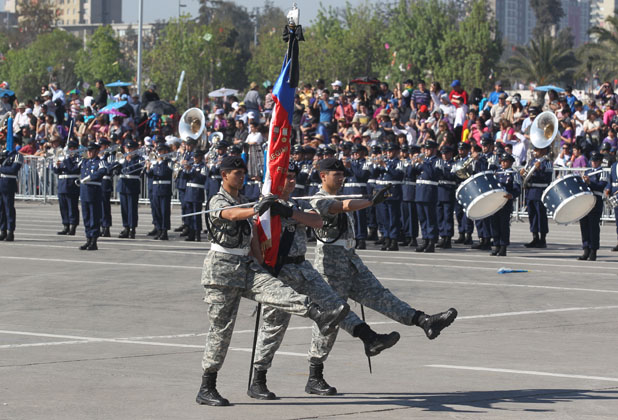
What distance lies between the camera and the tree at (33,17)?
147625 millimetres

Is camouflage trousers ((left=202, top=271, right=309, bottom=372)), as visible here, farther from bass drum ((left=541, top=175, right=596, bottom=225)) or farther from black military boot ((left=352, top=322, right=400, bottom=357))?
bass drum ((left=541, top=175, right=596, bottom=225))

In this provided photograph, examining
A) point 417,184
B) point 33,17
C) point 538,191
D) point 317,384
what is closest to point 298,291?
point 317,384

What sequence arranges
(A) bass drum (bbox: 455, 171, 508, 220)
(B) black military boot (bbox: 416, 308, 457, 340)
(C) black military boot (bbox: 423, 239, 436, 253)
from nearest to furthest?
(B) black military boot (bbox: 416, 308, 457, 340) < (A) bass drum (bbox: 455, 171, 508, 220) < (C) black military boot (bbox: 423, 239, 436, 253)

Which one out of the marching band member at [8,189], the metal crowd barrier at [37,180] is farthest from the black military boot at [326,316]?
the metal crowd barrier at [37,180]

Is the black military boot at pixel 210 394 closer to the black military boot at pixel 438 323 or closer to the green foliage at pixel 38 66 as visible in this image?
the black military boot at pixel 438 323

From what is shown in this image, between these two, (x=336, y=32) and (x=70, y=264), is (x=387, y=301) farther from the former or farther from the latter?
(x=336, y=32)

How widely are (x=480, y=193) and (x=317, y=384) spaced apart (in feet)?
37.5

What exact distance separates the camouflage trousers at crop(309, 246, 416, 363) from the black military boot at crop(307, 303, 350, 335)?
86cm

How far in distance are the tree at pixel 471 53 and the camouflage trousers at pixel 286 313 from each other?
78.1 metres

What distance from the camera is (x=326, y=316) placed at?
28.3ft

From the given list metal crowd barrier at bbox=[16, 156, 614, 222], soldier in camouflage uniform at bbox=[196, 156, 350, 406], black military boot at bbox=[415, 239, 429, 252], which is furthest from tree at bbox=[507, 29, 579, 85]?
soldier in camouflage uniform at bbox=[196, 156, 350, 406]

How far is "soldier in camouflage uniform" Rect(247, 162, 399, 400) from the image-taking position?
9.07 m

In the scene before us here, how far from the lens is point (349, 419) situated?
27.2 feet

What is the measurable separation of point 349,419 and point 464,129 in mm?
22057
